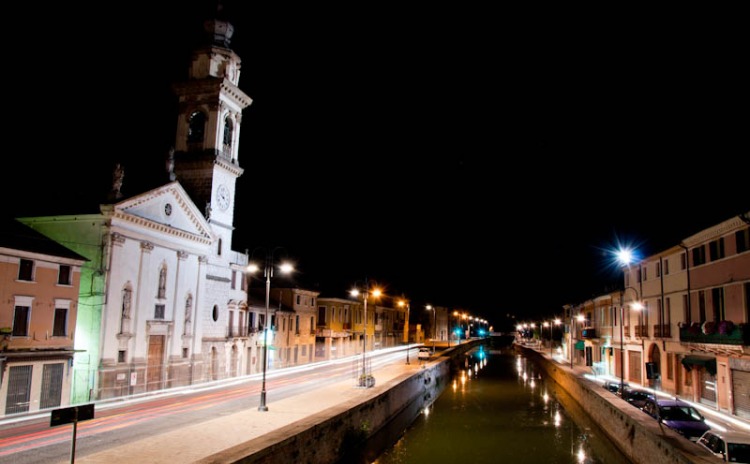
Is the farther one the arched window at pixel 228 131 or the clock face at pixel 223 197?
the arched window at pixel 228 131

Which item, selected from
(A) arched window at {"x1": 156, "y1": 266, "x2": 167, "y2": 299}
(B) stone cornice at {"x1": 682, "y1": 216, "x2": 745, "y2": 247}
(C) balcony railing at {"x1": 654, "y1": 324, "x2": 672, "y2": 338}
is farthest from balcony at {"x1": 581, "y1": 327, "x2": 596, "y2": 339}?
(A) arched window at {"x1": 156, "y1": 266, "x2": 167, "y2": 299}

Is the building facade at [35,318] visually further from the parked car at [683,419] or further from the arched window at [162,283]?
the parked car at [683,419]

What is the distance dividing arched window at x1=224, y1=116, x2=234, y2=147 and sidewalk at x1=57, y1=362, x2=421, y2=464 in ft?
89.1

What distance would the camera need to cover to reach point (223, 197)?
49.2 m

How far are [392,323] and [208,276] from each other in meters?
62.8

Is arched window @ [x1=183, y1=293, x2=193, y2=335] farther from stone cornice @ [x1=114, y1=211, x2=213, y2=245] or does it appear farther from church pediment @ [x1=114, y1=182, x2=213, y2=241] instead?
church pediment @ [x1=114, y1=182, x2=213, y2=241]

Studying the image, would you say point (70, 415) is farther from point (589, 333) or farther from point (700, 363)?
point (589, 333)

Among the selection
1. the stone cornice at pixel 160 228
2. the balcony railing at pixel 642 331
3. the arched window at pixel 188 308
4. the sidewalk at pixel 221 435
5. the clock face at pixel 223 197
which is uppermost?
the clock face at pixel 223 197

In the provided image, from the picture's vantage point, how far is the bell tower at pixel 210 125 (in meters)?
48.0

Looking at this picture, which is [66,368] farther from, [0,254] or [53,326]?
[0,254]

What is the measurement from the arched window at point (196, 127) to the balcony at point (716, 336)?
38859 mm

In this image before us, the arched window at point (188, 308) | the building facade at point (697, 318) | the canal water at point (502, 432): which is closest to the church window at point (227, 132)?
the arched window at point (188, 308)

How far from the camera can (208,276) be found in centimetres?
4659

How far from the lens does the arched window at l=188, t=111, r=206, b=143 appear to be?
161 ft
